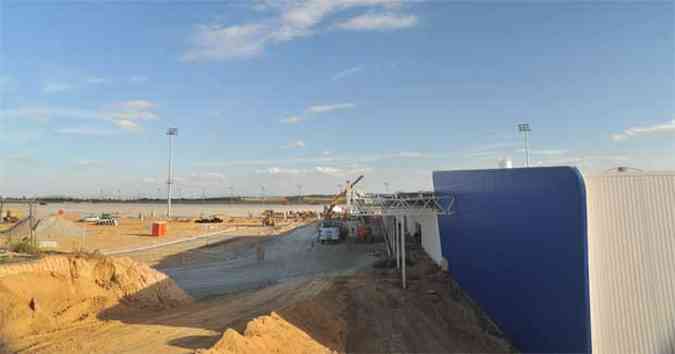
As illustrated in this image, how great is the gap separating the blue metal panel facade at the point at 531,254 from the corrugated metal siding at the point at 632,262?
69 centimetres

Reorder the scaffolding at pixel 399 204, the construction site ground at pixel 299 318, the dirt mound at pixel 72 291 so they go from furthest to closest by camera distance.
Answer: the scaffolding at pixel 399 204 < the dirt mound at pixel 72 291 < the construction site ground at pixel 299 318

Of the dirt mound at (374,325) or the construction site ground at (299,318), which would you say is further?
the dirt mound at (374,325)

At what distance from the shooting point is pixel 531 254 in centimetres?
1858

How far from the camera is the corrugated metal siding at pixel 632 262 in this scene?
51.7ft

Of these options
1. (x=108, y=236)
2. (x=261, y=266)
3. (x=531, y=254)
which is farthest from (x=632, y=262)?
(x=108, y=236)

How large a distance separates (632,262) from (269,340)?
14.2 metres

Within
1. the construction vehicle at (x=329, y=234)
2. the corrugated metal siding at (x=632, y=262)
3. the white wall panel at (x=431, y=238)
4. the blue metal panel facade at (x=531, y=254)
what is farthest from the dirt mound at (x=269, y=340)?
the construction vehicle at (x=329, y=234)

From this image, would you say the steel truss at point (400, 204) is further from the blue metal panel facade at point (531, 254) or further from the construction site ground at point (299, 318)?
the construction site ground at point (299, 318)

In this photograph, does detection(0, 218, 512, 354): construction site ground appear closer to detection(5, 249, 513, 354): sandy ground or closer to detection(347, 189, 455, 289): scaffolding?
detection(5, 249, 513, 354): sandy ground

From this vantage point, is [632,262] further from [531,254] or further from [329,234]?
[329,234]

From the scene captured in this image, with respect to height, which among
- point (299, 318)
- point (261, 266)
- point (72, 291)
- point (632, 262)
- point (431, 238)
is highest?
point (632, 262)

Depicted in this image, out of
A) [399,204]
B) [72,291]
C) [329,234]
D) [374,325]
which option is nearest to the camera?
[72,291]

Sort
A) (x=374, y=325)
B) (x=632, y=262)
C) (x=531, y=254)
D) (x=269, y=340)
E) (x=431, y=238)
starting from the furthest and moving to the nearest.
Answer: (x=431, y=238) → (x=374, y=325) → (x=531, y=254) → (x=269, y=340) → (x=632, y=262)

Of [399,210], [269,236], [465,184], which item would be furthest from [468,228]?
[269,236]
